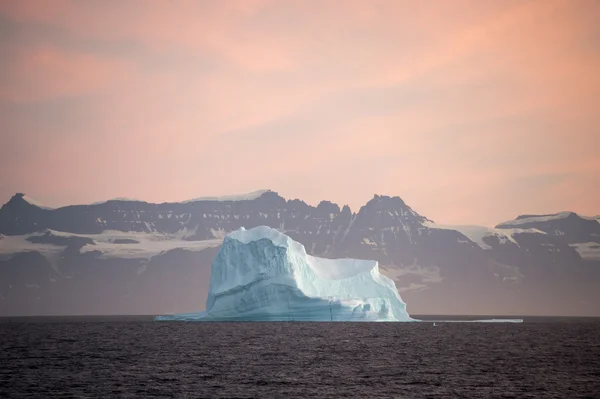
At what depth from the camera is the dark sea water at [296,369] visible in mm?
40500

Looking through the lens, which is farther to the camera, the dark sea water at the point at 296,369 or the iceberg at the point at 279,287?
the iceberg at the point at 279,287

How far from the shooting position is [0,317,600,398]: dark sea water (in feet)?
133

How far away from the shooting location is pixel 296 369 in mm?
50938

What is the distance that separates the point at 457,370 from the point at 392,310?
5498 centimetres

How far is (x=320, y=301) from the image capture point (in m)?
96.2

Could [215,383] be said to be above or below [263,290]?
below

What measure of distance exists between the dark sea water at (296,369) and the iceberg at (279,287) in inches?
626

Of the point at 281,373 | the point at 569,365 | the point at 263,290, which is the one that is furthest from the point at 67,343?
the point at 569,365

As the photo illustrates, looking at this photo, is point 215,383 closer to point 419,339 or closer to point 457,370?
point 457,370

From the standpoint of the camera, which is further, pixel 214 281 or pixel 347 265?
pixel 347 265

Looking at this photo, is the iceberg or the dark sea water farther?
the iceberg

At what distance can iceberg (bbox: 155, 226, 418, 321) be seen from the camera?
94.9m

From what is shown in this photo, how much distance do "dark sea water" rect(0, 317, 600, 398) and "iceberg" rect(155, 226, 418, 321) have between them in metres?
15.9

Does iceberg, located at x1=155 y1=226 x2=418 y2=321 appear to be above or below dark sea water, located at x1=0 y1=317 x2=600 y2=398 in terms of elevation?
above
